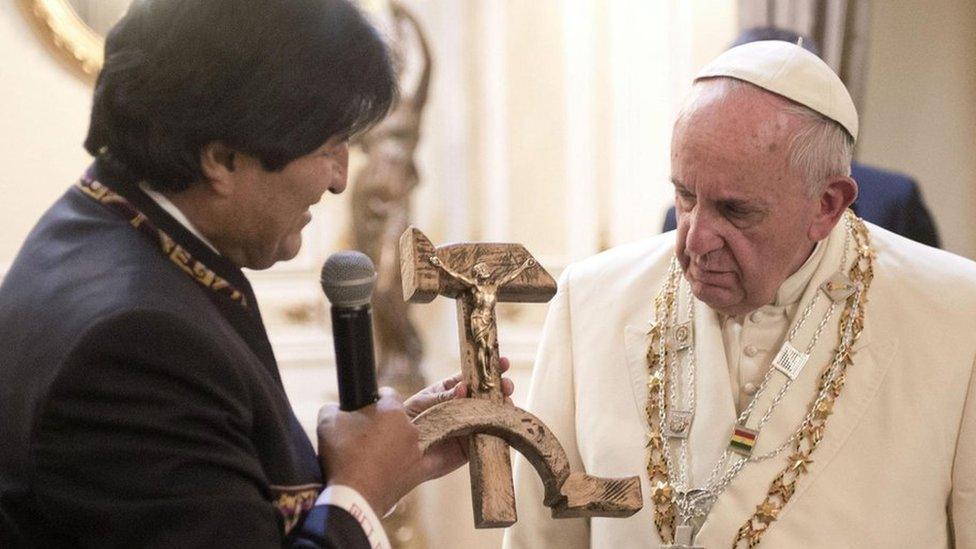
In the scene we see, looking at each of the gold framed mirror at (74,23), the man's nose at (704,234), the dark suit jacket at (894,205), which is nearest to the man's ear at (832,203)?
the man's nose at (704,234)

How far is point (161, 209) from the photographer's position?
5.92 ft

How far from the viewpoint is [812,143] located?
250 centimetres

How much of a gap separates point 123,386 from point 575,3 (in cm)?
475

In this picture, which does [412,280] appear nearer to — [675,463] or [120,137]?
[120,137]

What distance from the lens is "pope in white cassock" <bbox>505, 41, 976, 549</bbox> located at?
2.48 m

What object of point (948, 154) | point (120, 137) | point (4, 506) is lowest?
point (948, 154)

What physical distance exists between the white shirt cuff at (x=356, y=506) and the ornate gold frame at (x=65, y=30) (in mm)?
4355

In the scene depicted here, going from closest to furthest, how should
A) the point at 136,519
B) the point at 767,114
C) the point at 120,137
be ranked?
the point at 136,519, the point at 120,137, the point at 767,114

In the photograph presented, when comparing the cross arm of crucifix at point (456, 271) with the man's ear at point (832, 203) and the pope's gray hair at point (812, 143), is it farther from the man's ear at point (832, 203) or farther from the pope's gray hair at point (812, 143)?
the man's ear at point (832, 203)

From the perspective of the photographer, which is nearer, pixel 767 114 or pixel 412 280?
pixel 412 280

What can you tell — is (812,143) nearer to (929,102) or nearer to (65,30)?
(929,102)

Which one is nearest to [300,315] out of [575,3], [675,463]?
[575,3]

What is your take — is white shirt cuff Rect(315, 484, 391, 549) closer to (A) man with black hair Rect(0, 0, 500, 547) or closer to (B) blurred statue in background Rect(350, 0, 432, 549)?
→ (A) man with black hair Rect(0, 0, 500, 547)

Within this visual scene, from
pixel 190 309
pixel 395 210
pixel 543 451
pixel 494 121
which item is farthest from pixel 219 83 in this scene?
pixel 494 121
